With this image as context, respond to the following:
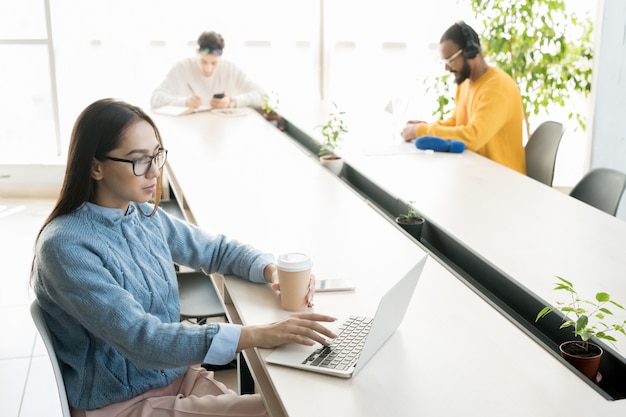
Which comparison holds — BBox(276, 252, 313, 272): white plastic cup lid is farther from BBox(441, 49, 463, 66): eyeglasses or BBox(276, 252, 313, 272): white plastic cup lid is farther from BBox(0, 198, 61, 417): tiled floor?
BBox(441, 49, 463, 66): eyeglasses

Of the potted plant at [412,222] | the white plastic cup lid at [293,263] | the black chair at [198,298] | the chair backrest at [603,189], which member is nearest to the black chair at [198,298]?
the black chair at [198,298]

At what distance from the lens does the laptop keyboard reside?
154 cm

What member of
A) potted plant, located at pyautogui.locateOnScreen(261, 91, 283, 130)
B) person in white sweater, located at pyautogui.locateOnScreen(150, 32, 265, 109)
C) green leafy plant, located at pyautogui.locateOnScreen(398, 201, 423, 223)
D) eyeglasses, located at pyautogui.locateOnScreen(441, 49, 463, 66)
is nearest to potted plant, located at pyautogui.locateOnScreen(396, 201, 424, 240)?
green leafy plant, located at pyautogui.locateOnScreen(398, 201, 423, 223)

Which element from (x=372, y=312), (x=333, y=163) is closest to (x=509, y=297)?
(x=372, y=312)

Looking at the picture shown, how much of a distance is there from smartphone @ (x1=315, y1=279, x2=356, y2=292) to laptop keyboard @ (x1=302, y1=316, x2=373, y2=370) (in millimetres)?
180

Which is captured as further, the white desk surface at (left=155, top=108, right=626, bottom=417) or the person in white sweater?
the person in white sweater

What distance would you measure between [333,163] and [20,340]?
160 cm

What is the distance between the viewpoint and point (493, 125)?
3.75 metres

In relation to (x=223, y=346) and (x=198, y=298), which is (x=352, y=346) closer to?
(x=223, y=346)

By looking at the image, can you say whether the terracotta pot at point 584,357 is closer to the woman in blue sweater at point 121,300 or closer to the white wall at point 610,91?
the woman in blue sweater at point 121,300

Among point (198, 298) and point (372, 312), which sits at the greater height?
point (372, 312)

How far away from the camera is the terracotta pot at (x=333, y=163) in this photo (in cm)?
341

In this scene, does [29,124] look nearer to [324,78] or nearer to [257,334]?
[324,78]

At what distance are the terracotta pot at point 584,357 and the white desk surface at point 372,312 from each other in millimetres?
52
